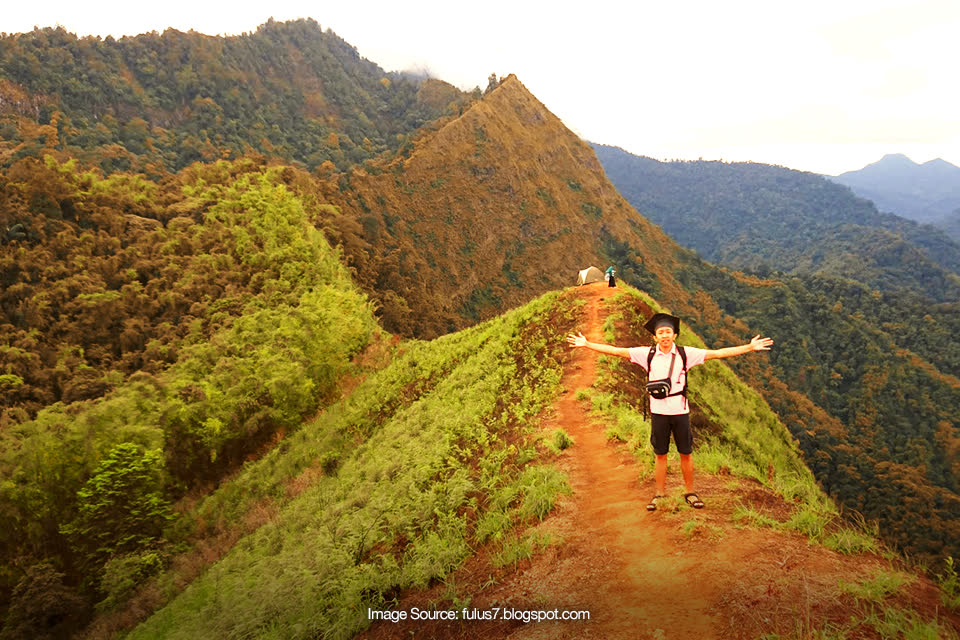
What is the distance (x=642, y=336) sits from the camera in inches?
661

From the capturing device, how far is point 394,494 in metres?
10.5

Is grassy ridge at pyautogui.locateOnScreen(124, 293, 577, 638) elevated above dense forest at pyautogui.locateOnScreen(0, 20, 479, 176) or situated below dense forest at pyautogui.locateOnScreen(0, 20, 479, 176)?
below

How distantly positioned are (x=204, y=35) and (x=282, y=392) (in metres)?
121

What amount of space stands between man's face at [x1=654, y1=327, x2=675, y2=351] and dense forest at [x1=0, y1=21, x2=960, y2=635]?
803 cm

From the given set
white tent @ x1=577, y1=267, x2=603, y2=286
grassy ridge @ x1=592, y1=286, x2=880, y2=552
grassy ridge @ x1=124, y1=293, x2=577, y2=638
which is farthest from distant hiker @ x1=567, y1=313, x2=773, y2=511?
white tent @ x1=577, y1=267, x2=603, y2=286

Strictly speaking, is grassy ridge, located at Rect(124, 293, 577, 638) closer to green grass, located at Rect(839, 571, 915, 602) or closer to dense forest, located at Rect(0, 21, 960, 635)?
dense forest, located at Rect(0, 21, 960, 635)

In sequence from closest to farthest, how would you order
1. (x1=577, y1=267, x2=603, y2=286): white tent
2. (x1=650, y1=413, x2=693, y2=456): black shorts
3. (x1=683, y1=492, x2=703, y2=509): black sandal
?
(x1=650, y1=413, x2=693, y2=456): black shorts → (x1=683, y1=492, x2=703, y2=509): black sandal → (x1=577, y1=267, x2=603, y2=286): white tent

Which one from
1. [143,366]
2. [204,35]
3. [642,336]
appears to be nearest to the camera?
[642,336]

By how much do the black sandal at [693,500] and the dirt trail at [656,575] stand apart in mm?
104

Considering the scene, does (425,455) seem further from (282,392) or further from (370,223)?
(370,223)

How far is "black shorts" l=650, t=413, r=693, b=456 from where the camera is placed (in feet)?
21.7

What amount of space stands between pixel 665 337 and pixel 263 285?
27.7 m

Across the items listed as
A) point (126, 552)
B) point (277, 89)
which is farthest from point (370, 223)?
point (277, 89)

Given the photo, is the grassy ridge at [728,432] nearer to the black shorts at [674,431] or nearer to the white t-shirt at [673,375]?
the black shorts at [674,431]
